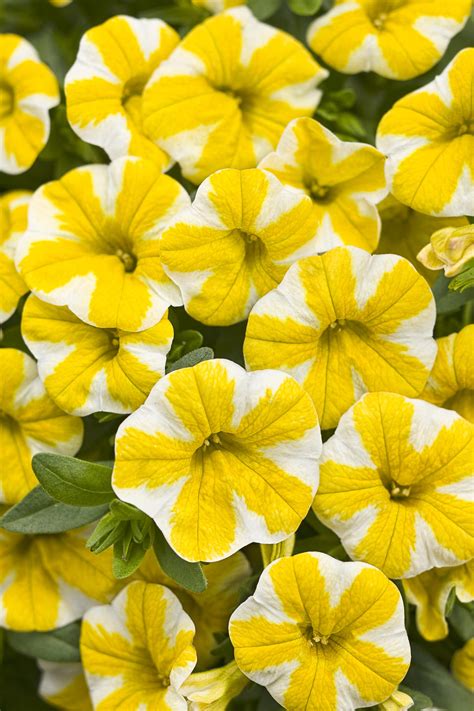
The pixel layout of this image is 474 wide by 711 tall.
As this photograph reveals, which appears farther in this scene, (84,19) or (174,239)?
(84,19)

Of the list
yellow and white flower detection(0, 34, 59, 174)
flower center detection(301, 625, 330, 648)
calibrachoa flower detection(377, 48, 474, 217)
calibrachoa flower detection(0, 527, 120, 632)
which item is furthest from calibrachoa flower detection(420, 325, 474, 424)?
yellow and white flower detection(0, 34, 59, 174)

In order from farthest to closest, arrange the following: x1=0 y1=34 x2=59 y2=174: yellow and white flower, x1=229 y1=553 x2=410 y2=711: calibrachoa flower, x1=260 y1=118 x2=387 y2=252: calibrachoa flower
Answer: x1=0 y1=34 x2=59 y2=174: yellow and white flower < x1=260 y1=118 x2=387 y2=252: calibrachoa flower < x1=229 y1=553 x2=410 y2=711: calibrachoa flower

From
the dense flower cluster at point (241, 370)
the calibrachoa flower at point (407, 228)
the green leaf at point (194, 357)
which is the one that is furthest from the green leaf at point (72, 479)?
the calibrachoa flower at point (407, 228)

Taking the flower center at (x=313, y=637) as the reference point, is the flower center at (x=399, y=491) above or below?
above

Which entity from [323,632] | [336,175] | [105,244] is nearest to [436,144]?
[336,175]

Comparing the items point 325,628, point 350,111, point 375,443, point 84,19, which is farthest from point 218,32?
point 325,628

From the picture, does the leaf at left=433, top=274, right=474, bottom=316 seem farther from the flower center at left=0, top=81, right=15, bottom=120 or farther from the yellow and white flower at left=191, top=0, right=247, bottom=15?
the flower center at left=0, top=81, right=15, bottom=120

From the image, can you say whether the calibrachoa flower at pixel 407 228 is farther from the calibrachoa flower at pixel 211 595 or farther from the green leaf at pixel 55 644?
the green leaf at pixel 55 644

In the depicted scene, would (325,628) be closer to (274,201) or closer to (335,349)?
(335,349)
